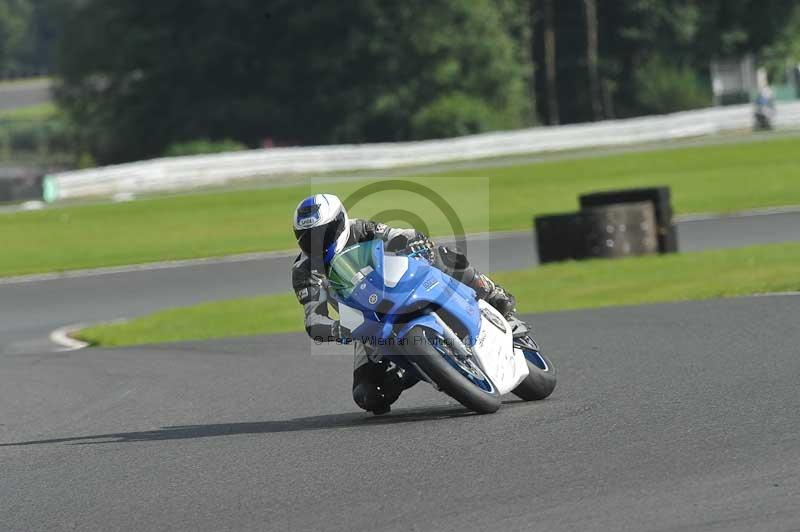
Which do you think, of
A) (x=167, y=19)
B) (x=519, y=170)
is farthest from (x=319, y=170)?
(x=167, y=19)

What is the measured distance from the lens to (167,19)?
57875 mm

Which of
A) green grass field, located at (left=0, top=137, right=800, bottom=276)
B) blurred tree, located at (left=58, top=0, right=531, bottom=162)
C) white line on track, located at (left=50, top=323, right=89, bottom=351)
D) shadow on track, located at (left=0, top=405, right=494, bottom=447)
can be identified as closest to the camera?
shadow on track, located at (left=0, top=405, right=494, bottom=447)

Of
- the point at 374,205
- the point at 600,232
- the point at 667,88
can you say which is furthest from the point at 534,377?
the point at 667,88

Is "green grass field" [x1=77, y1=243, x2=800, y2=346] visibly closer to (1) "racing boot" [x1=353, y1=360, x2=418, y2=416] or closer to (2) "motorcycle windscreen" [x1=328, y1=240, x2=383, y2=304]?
(1) "racing boot" [x1=353, y1=360, x2=418, y2=416]

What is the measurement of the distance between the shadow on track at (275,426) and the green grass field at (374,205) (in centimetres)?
1402

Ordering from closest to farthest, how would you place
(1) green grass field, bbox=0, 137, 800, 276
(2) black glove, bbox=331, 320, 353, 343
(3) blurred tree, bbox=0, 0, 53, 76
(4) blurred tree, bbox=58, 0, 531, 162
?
(2) black glove, bbox=331, 320, 353, 343 → (1) green grass field, bbox=0, 137, 800, 276 → (4) blurred tree, bbox=58, 0, 531, 162 → (3) blurred tree, bbox=0, 0, 53, 76

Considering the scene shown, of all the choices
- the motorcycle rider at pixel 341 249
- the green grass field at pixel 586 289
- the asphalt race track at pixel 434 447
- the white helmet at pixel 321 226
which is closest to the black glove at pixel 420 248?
the motorcycle rider at pixel 341 249

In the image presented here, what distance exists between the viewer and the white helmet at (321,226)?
759 cm

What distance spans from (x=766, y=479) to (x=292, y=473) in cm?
223

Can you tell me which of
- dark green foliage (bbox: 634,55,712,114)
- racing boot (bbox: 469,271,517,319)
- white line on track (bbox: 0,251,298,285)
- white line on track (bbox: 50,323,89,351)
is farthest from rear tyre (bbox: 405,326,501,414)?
dark green foliage (bbox: 634,55,712,114)

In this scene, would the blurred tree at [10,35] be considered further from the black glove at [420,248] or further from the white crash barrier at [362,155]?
the black glove at [420,248]

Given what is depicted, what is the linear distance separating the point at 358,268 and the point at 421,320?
0.43m

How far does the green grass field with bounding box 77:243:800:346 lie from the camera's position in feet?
49.2

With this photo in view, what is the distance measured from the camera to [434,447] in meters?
7.02
